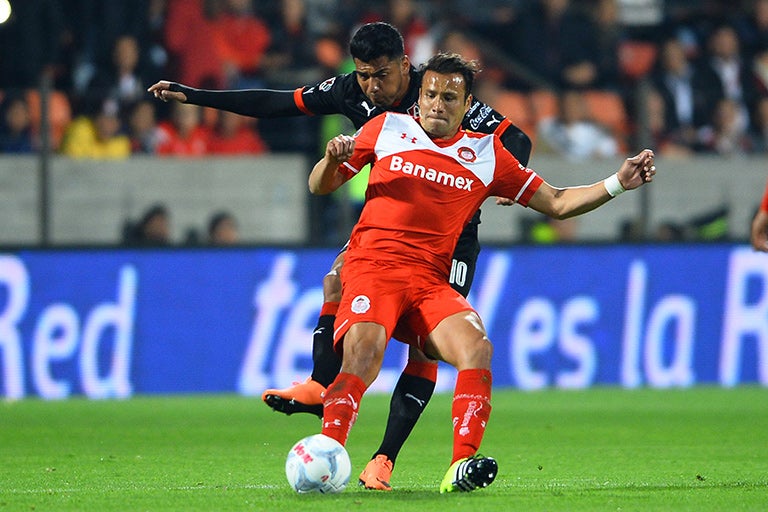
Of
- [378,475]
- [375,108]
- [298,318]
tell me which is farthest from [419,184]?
[298,318]

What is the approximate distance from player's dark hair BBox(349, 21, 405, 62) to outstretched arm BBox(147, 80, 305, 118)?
0.58 meters

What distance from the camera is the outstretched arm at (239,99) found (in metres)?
7.09

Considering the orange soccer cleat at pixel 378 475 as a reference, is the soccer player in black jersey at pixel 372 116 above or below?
above

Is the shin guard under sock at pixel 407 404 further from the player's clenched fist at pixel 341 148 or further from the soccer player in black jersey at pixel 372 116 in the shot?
the player's clenched fist at pixel 341 148

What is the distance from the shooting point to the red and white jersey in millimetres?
6285

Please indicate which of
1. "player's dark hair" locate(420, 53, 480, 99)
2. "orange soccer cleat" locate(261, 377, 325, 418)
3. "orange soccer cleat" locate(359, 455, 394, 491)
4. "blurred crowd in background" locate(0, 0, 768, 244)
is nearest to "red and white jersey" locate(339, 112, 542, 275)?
"player's dark hair" locate(420, 53, 480, 99)

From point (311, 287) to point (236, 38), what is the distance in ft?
11.5

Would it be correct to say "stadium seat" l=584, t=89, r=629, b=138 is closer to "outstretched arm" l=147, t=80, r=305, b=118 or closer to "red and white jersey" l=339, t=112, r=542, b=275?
"outstretched arm" l=147, t=80, r=305, b=118

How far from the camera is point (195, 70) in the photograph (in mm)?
14555

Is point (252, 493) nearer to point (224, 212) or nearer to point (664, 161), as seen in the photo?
point (224, 212)

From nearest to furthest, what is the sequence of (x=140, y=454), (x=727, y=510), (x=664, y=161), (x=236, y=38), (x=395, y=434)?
(x=727, y=510)
(x=395, y=434)
(x=140, y=454)
(x=664, y=161)
(x=236, y=38)

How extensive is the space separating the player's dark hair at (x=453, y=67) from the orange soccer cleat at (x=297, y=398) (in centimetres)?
154

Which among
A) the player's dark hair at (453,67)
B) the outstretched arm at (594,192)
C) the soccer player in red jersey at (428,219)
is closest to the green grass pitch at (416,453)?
the soccer player in red jersey at (428,219)

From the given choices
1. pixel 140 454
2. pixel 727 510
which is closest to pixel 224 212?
pixel 140 454
